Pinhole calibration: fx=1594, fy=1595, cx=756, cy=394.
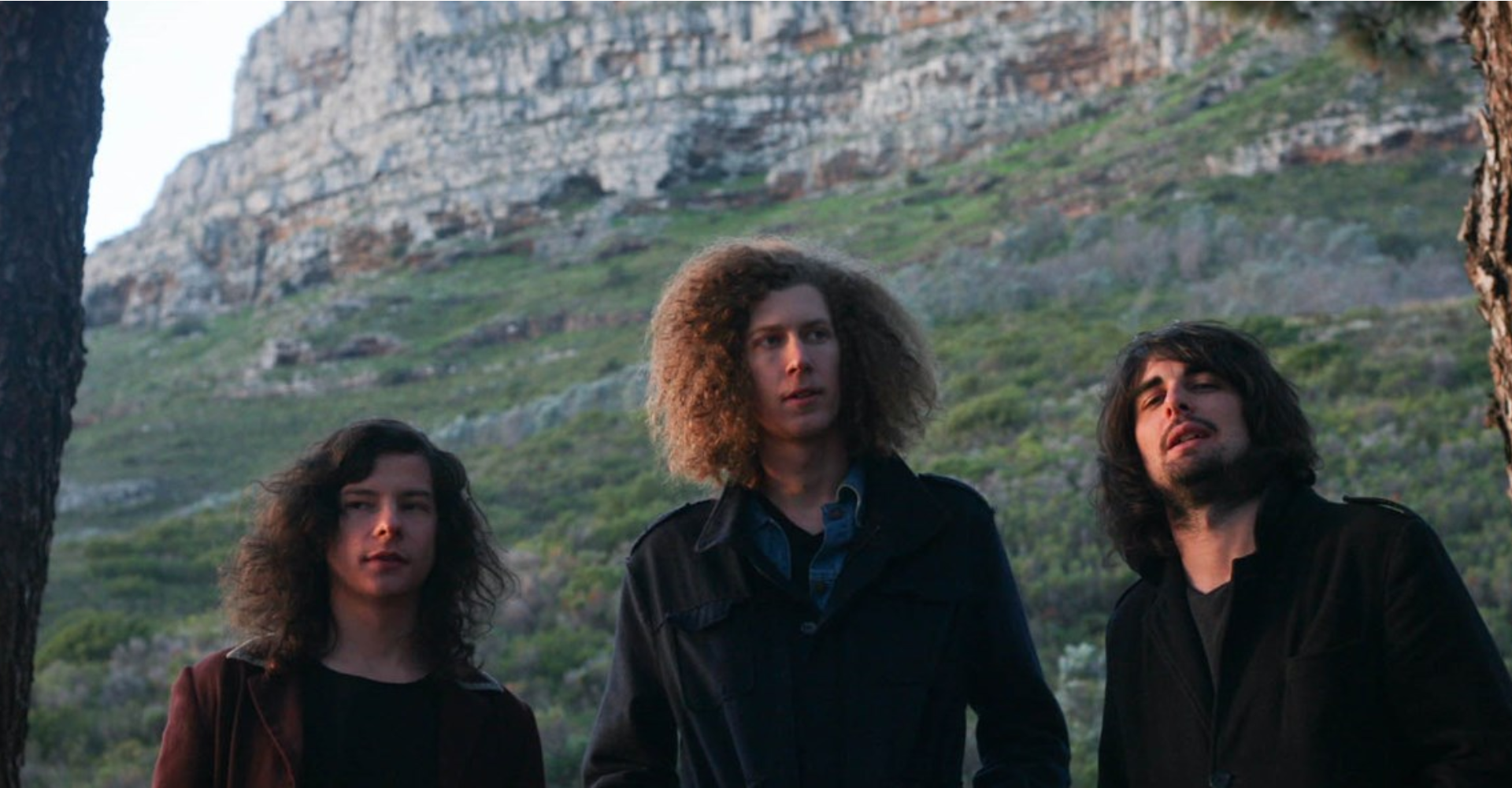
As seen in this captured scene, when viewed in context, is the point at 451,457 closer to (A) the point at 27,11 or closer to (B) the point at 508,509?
(A) the point at 27,11

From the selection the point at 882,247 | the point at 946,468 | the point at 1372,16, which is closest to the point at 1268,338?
the point at 946,468

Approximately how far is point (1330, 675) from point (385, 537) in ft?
6.12

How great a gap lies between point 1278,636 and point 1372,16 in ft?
15.7

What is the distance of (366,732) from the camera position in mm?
3195

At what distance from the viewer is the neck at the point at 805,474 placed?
311 cm

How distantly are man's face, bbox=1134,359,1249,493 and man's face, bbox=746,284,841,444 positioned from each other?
615mm

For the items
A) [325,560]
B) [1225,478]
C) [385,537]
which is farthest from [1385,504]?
[325,560]

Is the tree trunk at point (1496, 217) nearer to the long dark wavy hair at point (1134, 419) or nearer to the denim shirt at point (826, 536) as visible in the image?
the long dark wavy hair at point (1134, 419)

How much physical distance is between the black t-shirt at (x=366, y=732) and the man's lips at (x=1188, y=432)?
1565 millimetres

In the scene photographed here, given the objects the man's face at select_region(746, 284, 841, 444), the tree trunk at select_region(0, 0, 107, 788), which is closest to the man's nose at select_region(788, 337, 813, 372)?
the man's face at select_region(746, 284, 841, 444)

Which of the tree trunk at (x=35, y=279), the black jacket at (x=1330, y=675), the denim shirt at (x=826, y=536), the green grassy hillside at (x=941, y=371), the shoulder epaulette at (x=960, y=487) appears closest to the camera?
the black jacket at (x=1330, y=675)

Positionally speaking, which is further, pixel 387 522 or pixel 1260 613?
pixel 387 522

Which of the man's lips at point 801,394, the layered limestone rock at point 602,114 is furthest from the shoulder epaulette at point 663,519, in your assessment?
the layered limestone rock at point 602,114

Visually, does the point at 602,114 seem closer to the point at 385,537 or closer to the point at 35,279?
the point at 35,279
